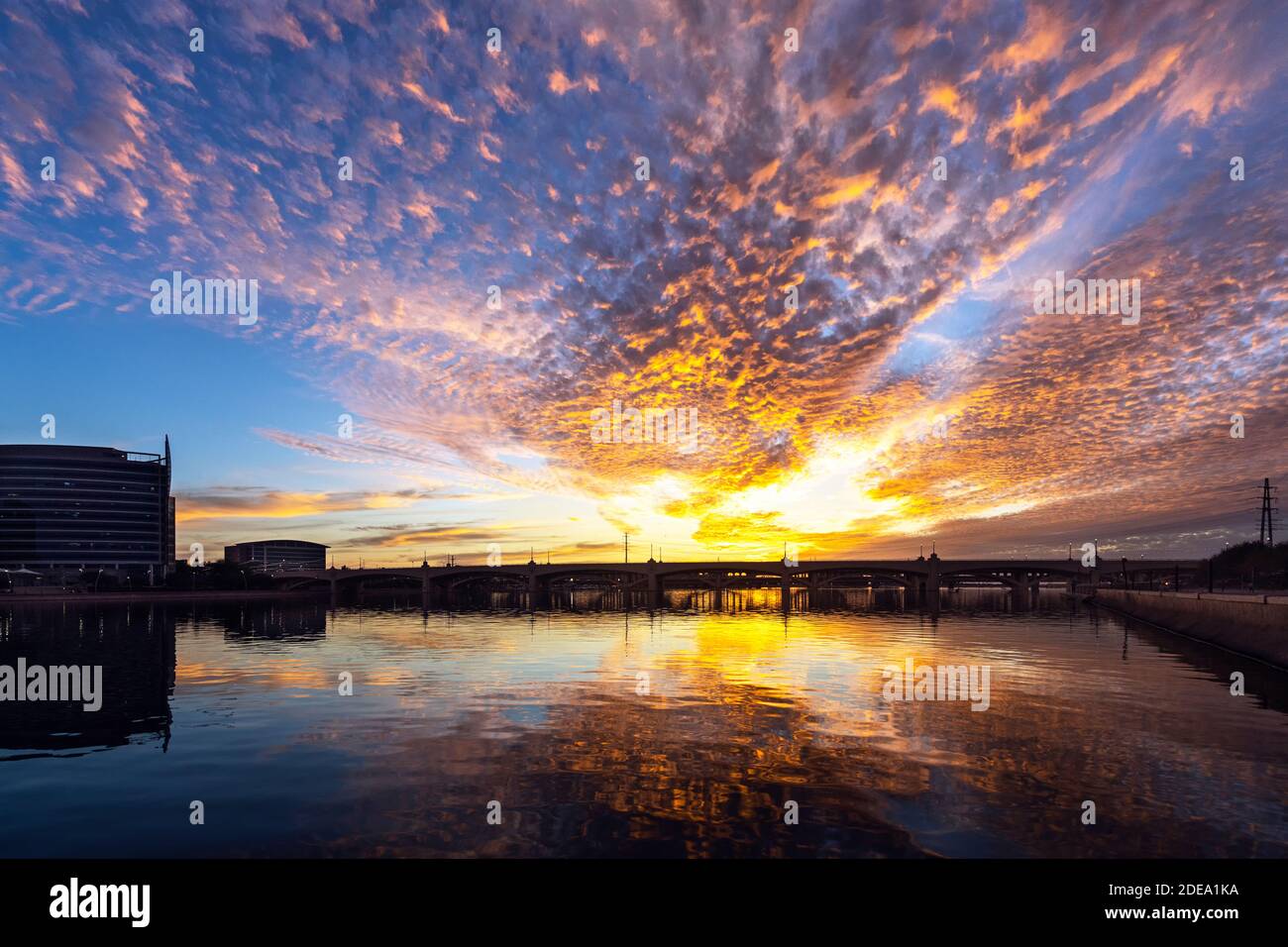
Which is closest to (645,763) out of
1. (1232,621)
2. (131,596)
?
(1232,621)

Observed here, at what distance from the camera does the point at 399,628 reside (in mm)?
80312

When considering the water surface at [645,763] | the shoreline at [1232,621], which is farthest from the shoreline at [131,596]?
the shoreline at [1232,621]

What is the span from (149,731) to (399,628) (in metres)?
57.7

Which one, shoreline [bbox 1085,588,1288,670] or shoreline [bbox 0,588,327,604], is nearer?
shoreline [bbox 1085,588,1288,670]

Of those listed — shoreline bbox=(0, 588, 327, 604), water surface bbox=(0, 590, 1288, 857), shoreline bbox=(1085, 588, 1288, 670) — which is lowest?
shoreline bbox=(0, 588, 327, 604)

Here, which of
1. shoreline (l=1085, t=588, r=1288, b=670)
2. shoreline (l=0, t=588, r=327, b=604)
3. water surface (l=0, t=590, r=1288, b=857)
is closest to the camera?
water surface (l=0, t=590, r=1288, b=857)

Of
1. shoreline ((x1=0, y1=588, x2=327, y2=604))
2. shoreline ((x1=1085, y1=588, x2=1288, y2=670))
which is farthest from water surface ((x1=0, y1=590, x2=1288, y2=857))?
shoreline ((x1=0, y1=588, x2=327, y2=604))

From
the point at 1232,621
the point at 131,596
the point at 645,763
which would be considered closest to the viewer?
the point at 645,763

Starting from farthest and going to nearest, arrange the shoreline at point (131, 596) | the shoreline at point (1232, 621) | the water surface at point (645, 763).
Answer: the shoreline at point (131, 596)
the shoreline at point (1232, 621)
the water surface at point (645, 763)

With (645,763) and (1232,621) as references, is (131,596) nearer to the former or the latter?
(645,763)

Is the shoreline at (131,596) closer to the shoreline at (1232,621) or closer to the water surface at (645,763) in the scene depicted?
the water surface at (645,763)

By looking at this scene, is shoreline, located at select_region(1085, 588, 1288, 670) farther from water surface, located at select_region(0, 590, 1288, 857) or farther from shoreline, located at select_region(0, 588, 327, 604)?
shoreline, located at select_region(0, 588, 327, 604)
